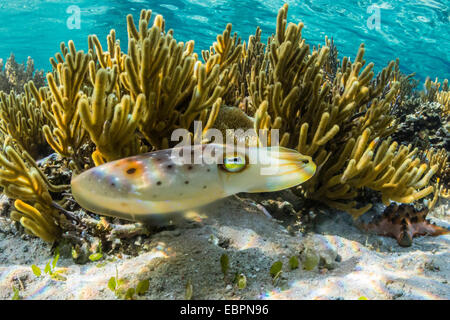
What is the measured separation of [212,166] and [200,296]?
819 millimetres

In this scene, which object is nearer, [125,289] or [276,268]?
[125,289]

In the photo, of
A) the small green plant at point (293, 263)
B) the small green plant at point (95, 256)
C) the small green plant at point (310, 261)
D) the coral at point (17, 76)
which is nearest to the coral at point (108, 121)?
the small green plant at point (95, 256)

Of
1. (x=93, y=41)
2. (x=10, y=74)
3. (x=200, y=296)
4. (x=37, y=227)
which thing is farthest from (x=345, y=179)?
(x=10, y=74)

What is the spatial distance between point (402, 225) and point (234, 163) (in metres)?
2.30

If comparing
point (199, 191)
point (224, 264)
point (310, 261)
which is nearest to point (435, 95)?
point (310, 261)

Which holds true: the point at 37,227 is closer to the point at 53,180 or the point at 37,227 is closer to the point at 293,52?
the point at 53,180

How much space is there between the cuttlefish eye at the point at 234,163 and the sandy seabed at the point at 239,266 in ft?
0.92

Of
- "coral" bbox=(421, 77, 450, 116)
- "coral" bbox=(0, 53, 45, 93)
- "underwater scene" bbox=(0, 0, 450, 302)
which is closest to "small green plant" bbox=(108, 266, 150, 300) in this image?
"underwater scene" bbox=(0, 0, 450, 302)

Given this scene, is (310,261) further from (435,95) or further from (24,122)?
(435,95)

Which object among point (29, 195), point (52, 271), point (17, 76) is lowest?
point (17, 76)

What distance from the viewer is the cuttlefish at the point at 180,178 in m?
1.50

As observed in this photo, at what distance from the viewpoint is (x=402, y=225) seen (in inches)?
111

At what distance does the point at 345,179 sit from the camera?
2480mm

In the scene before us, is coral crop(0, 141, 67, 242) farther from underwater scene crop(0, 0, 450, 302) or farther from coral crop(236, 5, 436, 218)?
coral crop(236, 5, 436, 218)
